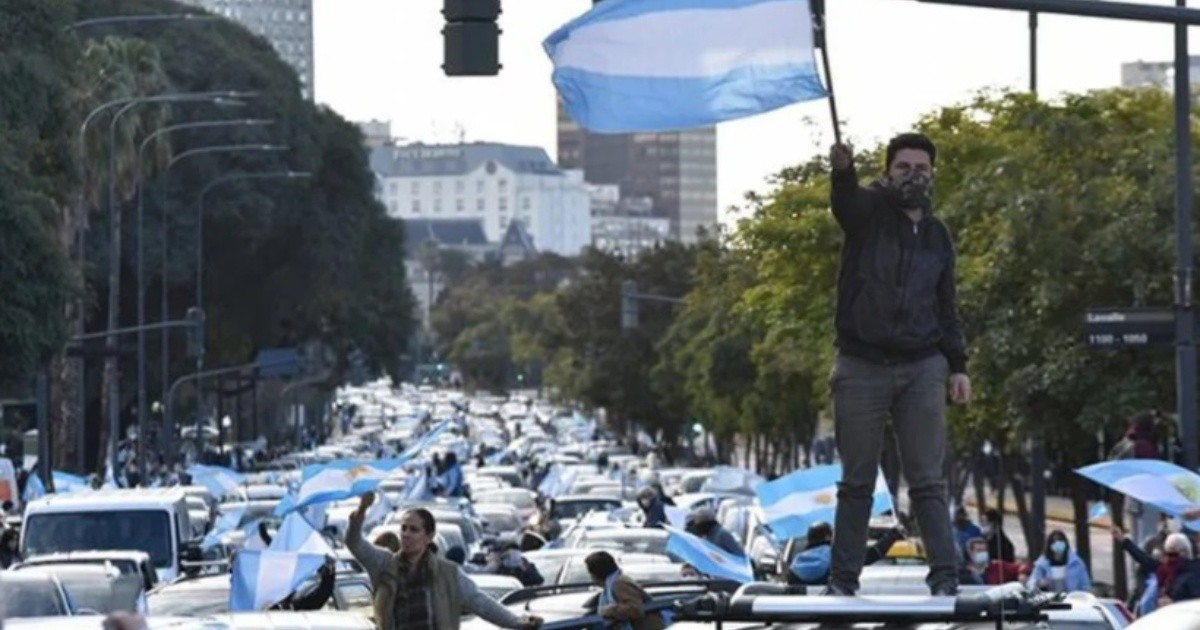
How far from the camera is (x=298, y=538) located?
77.4 ft

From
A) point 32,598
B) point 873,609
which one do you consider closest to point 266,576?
point 32,598

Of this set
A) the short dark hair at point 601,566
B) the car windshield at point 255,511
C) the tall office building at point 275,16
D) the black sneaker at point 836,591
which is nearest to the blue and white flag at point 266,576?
the short dark hair at point 601,566

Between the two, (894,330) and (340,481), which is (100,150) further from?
(894,330)

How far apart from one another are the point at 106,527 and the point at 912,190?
24.6 m

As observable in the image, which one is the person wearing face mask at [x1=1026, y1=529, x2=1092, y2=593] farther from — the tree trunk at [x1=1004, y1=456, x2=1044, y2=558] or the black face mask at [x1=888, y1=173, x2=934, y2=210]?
the tree trunk at [x1=1004, y1=456, x2=1044, y2=558]

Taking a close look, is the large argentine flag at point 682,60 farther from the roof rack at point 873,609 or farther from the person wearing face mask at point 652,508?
the person wearing face mask at point 652,508

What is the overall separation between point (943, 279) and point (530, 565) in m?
17.4

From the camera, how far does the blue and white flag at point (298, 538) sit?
912 inches

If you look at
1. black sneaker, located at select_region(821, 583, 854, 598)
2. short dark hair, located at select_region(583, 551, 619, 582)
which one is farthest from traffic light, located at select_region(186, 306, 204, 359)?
black sneaker, located at select_region(821, 583, 854, 598)

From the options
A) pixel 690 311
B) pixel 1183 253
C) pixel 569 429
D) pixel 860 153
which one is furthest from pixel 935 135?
pixel 569 429

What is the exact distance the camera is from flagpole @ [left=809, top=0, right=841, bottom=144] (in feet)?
36.8

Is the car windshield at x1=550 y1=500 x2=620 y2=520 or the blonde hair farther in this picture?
the car windshield at x1=550 y1=500 x2=620 y2=520

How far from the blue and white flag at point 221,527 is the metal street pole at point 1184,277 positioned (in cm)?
932

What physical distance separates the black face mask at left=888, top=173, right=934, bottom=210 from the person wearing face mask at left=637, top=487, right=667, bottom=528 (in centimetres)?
2510
